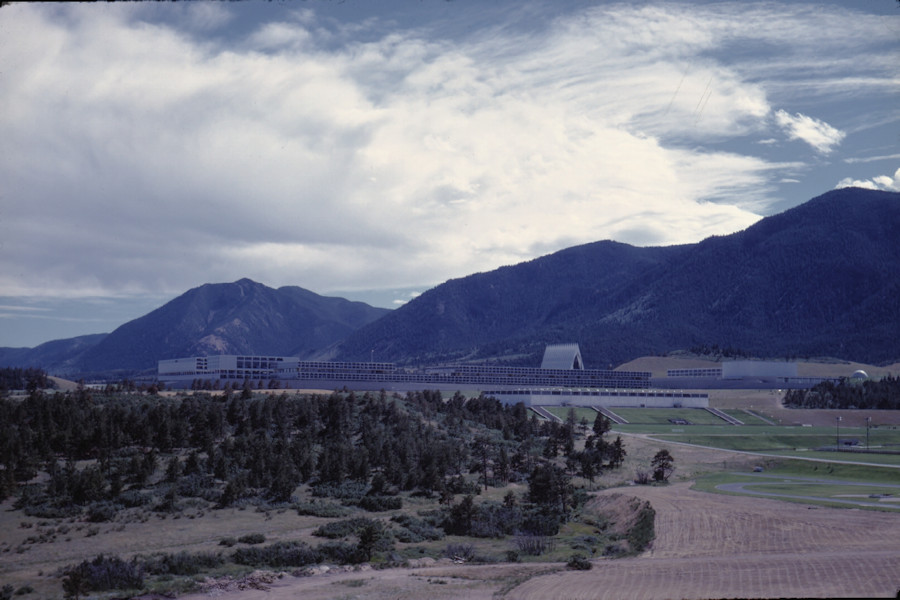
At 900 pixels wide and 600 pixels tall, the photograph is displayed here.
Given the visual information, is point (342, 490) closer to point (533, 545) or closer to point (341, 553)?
point (341, 553)

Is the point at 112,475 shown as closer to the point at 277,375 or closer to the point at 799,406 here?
the point at 277,375

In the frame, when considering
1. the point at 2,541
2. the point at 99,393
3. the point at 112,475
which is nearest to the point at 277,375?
the point at 99,393

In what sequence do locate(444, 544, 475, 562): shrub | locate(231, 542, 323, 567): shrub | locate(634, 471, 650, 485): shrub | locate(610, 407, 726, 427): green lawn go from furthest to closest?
locate(610, 407, 726, 427): green lawn → locate(634, 471, 650, 485): shrub → locate(444, 544, 475, 562): shrub → locate(231, 542, 323, 567): shrub

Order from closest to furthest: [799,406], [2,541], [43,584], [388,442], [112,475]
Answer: [43,584]
[2,541]
[112,475]
[388,442]
[799,406]

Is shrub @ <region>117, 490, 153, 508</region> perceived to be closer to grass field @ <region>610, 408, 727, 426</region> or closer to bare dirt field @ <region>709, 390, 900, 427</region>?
grass field @ <region>610, 408, 727, 426</region>

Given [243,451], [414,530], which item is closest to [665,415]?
[243,451]

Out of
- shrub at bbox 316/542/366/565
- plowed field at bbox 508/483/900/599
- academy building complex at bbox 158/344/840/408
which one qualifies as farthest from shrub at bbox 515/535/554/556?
academy building complex at bbox 158/344/840/408
